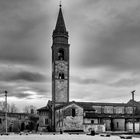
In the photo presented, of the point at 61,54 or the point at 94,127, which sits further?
the point at 61,54

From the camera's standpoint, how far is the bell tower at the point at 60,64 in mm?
80250

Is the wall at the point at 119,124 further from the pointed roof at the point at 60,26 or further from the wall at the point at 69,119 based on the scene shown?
the pointed roof at the point at 60,26

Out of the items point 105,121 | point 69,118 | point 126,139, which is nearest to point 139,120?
point 105,121

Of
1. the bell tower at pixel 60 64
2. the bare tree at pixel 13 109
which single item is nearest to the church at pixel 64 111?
the bell tower at pixel 60 64

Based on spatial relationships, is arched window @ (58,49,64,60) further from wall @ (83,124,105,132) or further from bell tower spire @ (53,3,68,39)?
wall @ (83,124,105,132)

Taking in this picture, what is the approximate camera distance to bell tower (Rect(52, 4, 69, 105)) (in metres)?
80.2

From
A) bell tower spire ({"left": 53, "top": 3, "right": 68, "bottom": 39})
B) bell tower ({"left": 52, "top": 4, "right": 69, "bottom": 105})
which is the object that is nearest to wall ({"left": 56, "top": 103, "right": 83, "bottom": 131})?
bell tower ({"left": 52, "top": 4, "right": 69, "bottom": 105})

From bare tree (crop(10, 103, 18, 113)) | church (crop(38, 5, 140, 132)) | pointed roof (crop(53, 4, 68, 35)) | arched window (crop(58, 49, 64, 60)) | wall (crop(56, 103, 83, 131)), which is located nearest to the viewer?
wall (crop(56, 103, 83, 131))

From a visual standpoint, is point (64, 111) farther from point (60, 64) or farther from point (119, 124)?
point (119, 124)

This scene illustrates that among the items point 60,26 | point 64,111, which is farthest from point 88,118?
point 60,26

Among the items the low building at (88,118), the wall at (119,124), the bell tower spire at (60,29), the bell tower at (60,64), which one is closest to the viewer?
the low building at (88,118)

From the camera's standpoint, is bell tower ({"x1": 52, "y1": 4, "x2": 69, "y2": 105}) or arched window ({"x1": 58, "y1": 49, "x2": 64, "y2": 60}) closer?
bell tower ({"x1": 52, "y1": 4, "x2": 69, "y2": 105})

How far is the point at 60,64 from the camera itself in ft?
268

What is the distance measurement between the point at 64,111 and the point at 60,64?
516 inches
